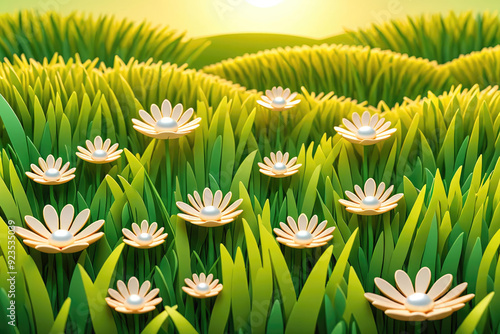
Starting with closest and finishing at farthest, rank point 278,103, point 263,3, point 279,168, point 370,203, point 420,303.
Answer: point 420,303, point 370,203, point 279,168, point 278,103, point 263,3

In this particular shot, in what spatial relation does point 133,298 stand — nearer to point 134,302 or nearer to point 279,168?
point 134,302

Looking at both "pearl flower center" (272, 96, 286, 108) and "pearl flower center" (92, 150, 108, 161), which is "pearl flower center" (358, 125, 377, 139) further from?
"pearl flower center" (92, 150, 108, 161)

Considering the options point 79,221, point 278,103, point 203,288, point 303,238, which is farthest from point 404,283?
point 278,103

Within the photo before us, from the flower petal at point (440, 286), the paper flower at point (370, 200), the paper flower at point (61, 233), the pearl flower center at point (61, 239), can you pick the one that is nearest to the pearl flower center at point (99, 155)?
the paper flower at point (61, 233)

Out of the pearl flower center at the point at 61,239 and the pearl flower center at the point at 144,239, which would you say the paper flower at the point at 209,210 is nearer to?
the pearl flower center at the point at 144,239

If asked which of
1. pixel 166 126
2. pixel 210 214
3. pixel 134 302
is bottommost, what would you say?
pixel 134 302
